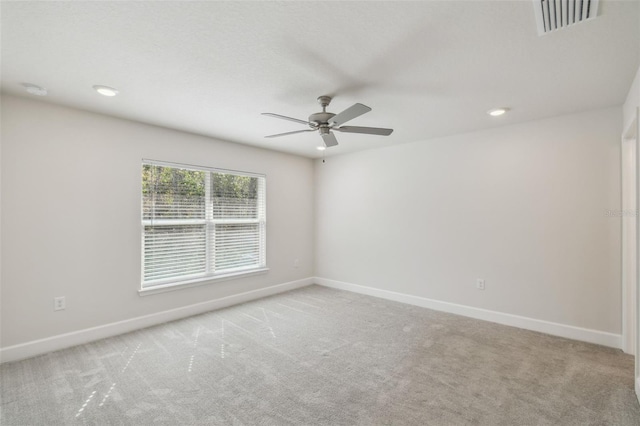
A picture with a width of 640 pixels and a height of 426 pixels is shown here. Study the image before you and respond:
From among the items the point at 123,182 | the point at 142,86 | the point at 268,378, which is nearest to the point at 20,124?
the point at 123,182

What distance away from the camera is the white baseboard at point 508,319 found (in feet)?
9.93

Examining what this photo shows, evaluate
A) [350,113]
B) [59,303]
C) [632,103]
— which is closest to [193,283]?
[59,303]

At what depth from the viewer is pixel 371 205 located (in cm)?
490

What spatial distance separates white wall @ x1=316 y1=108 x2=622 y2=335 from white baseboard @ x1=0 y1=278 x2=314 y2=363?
2.00 metres

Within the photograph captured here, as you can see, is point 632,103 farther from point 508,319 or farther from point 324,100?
point 324,100

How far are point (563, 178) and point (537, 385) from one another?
87.8 inches

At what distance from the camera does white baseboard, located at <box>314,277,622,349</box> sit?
119 inches

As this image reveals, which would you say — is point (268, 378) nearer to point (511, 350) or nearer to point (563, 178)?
point (511, 350)

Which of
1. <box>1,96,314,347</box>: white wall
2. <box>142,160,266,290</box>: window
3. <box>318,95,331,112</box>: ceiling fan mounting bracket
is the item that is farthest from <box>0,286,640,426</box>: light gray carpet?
<box>318,95,331,112</box>: ceiling fan mounting bracket

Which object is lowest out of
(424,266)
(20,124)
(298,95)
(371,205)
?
(424,266)

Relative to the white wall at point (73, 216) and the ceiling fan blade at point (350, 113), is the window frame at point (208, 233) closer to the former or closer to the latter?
the white wall at point (73, 216)

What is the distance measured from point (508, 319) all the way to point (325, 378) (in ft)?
8.34

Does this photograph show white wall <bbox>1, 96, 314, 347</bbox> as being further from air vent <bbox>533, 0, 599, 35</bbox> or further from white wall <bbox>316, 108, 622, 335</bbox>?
air vent <bbox>533, 0, 599, 35</bbox>

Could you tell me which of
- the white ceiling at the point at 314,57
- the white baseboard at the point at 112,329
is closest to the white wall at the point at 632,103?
the white ceiling at the point at 314,57
